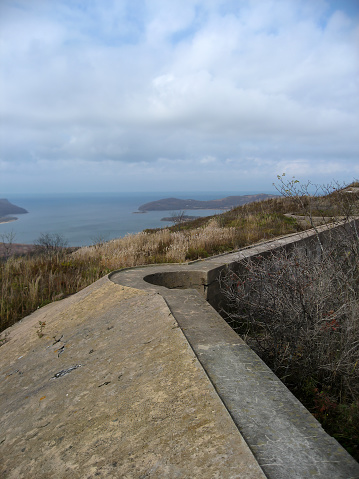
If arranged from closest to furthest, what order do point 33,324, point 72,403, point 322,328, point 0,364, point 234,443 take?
point 234,443 → point 72,403 → point 322,328 → point 0,364 → point 33,324

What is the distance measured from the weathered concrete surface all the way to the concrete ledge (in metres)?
0.12

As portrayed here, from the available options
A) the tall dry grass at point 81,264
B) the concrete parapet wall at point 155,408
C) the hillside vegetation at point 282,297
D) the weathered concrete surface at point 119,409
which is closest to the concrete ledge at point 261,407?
the concrete parapet wall at point 155,408

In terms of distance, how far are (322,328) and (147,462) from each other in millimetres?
2600

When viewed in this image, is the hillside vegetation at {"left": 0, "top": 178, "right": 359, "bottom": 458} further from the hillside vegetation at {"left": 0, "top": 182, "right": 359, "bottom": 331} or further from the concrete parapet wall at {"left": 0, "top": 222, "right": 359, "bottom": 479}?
the concrete parapet wall at {"left": 0, "top": 222, "right": 359, "bottom": 479}

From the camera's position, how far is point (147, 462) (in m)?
1.68

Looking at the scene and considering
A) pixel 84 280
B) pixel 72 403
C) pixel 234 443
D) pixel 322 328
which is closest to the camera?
pixel 234 443

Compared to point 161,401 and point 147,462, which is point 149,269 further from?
point 147,462

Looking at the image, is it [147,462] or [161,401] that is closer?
[147,462]

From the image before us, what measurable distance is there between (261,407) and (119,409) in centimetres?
96

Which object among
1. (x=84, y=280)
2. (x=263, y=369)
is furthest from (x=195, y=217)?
(x=263, y=369)

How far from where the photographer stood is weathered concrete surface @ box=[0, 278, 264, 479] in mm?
1687

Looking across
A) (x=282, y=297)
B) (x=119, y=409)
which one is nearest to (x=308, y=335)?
(x=282, y=297)

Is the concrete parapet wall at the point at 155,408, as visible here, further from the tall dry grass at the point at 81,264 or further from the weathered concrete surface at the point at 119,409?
the tall dry grass at the point at 81,264

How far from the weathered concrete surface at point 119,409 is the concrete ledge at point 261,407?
119 millimetres
